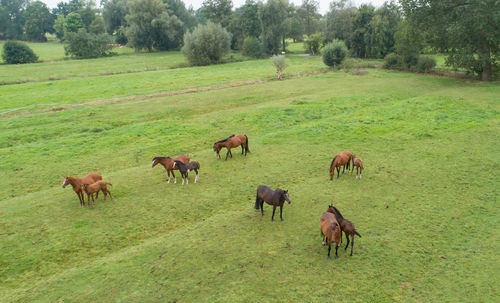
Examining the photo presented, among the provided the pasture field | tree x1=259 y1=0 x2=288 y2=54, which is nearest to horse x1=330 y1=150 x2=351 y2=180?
the pasture field

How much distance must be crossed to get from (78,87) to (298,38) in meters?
82.9

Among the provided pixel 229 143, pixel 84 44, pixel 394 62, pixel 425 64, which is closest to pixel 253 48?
pixel 394 62

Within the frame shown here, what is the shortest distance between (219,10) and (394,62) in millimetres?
63191

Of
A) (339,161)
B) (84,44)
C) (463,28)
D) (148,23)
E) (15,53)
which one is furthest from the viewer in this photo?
(148,23)

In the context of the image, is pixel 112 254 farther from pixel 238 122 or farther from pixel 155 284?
pixel 238 122

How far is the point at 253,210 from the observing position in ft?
40.6

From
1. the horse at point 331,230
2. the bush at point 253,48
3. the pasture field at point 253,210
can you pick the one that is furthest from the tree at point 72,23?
the horse at point 331,230

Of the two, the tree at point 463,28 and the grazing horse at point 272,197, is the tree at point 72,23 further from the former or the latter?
the grazing horse at point 272,197

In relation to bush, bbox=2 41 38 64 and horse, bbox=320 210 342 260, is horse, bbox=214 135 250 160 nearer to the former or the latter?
horse, bbox=320 210 342 260

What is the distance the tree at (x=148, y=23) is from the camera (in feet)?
283

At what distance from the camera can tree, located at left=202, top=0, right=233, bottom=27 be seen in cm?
9450

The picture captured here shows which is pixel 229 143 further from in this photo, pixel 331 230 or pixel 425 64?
pixel 425 64

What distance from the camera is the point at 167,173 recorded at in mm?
16172

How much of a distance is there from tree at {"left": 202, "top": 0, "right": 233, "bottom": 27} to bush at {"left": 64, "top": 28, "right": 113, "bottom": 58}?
3176 cm
